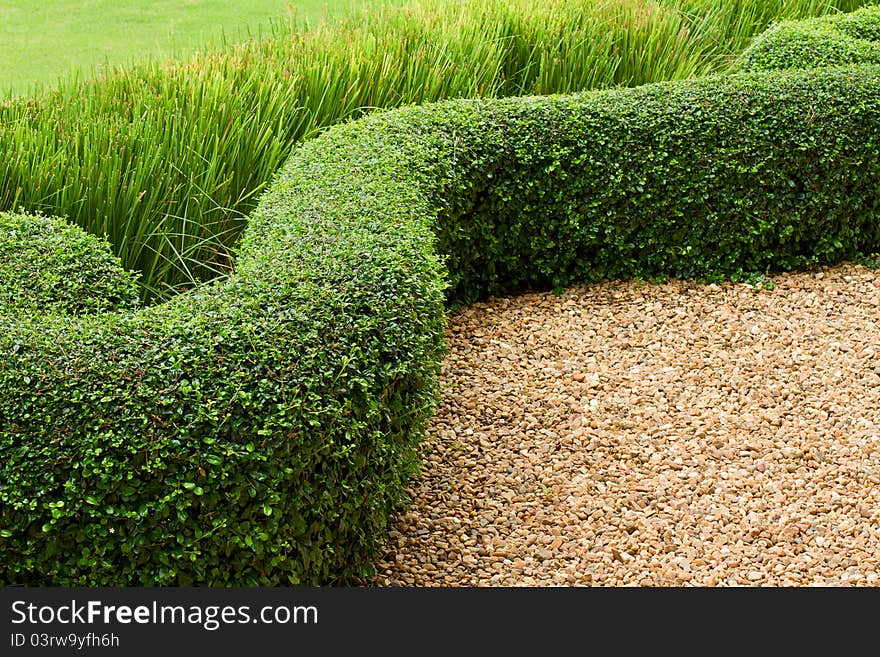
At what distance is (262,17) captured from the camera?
407 inches

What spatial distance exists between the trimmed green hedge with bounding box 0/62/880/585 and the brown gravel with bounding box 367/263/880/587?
13.7 inches

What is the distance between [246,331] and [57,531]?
26.5 inches

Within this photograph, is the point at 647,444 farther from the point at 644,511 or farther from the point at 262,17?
the point at 262,17

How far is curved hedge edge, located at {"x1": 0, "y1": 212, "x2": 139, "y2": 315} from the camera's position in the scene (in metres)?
3.40

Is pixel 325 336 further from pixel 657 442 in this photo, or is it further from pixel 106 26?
pixel 106 26

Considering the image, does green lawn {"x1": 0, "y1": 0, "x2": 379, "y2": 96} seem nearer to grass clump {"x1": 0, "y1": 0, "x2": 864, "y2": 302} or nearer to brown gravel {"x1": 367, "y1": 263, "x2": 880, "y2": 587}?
grass clump {"x1": 0, "y1": 0, "x2": 864, "y2": 302}

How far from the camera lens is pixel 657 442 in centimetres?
365

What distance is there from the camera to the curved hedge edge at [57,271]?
340 centimetres

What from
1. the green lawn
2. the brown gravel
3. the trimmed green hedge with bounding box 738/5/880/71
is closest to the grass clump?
the trimmed green hedge with bounding box 738/5/880/71

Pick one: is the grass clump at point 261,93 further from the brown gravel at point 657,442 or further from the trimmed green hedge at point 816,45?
the brown gravel at point 657,442

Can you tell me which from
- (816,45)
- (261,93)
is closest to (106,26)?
(261,93)

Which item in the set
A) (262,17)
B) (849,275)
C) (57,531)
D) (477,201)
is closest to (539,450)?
(477,201)

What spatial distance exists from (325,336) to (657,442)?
1577mm

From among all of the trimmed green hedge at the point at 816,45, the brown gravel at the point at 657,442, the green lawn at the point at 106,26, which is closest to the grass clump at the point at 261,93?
the trimmed green hedge at the point at 816,45
